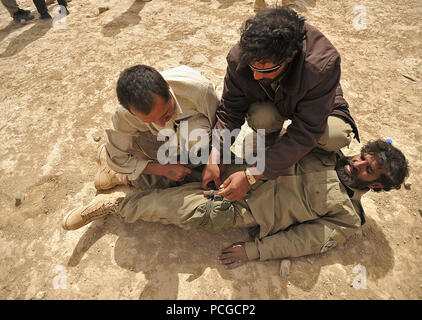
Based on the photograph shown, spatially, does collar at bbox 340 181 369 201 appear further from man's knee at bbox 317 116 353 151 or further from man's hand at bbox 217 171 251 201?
man's hand at bbox 217 171 251 201

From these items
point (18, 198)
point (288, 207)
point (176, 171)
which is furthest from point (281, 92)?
point (18, 198)

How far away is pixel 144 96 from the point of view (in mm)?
1436

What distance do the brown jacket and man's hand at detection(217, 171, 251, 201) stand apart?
15 cm

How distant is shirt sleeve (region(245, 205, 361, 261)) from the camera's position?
1.73m

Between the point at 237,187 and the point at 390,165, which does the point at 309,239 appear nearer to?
the point at 237,187

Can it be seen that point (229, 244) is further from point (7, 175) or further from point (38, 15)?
point (38, 15)

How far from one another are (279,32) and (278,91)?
446 mm

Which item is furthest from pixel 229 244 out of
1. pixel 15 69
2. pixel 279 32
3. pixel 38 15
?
pixel 38 15

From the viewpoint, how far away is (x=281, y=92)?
65.7 inches

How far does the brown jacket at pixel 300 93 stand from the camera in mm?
1474

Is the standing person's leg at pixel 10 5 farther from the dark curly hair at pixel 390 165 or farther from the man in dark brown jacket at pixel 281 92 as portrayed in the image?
the dark curly hair at pixel 390 165

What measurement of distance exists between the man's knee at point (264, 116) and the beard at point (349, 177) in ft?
1.70

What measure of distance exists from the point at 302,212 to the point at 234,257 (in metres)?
0.54
